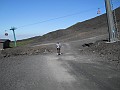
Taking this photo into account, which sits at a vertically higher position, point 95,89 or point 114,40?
point 114,40

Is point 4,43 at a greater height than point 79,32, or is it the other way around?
point 79,32

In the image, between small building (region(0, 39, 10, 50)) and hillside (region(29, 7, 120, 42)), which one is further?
small building (region(0, 39, 10, 50))

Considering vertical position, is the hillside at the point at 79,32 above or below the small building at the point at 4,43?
above

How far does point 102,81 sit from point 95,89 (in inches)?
50.8

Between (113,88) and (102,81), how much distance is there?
117 centimetres

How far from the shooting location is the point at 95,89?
7332 millimetres

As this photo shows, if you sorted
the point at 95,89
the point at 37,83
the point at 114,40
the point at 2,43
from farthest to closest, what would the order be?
the point at 2,43 < the point at 114,40 < the point at 37,83 < the point at 95,89

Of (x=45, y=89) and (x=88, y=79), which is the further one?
(x=88, y=79)

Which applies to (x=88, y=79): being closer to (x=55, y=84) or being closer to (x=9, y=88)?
(x=55, y=84)

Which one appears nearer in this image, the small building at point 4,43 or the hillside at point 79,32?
the hillside at point 79,32

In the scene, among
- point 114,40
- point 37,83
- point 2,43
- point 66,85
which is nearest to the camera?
point 66,85

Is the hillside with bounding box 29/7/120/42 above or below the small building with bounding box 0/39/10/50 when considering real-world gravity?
above

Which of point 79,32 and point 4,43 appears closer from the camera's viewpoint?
point 4,43

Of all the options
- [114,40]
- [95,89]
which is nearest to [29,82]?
[95,89]
